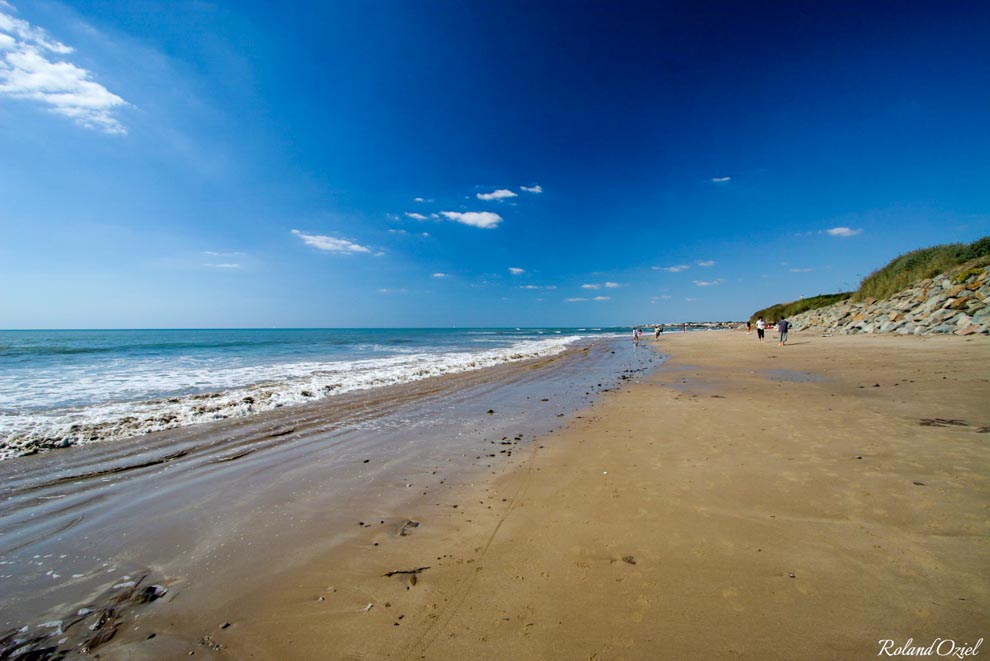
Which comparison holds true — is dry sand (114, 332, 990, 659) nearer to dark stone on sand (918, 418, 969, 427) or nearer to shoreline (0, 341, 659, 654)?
dark stone on sand (918, 418, 969, 427)

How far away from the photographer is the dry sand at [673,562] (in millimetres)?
2516

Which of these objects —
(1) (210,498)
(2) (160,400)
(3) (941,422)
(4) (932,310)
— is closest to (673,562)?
(1) (210,498)

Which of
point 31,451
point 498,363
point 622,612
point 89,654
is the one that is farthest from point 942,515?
point 498,363

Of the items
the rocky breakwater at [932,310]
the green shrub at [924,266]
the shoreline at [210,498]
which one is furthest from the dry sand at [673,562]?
the green shrub at [924,266]

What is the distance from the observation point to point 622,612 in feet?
8.98

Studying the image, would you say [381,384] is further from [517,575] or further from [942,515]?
[942,515]

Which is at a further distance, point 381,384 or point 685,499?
point 381,384

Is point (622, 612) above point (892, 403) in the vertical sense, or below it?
below

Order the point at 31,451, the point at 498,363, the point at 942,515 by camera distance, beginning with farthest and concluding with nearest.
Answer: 1. the point at 498,363
2. the point at 31,451
3. the point at 942,515

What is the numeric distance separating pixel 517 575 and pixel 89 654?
3016 millimetres

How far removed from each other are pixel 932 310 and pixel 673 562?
3040 centimetres

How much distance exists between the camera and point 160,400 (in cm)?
1105

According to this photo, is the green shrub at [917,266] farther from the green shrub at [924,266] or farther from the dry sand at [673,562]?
the dry sand at [673,562]

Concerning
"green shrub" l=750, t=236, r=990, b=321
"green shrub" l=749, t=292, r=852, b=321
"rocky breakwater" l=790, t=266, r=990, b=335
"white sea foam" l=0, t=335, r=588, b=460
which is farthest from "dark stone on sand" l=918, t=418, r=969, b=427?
"green shrub" l=749, t=292, r=852, b=321
